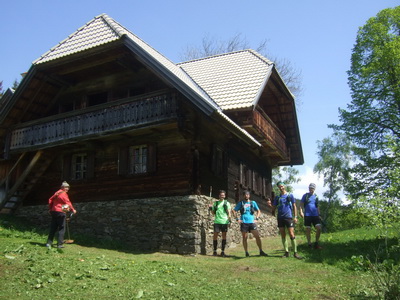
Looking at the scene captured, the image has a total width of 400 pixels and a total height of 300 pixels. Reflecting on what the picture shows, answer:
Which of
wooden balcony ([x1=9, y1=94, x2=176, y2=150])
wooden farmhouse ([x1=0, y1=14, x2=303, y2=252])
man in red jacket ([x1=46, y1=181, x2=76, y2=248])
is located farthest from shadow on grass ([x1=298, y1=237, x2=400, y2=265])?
man in red jacket ([x1=46, y1=181, x2=76, y2=248])

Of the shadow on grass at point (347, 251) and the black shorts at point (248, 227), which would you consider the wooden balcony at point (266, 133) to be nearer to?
the black shorts at point (248, 227)

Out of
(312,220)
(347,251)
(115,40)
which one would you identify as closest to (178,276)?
(312,220)

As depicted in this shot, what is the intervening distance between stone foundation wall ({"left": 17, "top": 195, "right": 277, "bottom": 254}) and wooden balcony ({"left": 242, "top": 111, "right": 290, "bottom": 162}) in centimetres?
322

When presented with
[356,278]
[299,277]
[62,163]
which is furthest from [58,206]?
[356,278]

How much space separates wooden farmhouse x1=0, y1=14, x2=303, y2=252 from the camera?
1325cm

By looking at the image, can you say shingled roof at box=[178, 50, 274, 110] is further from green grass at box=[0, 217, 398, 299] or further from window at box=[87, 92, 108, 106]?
green grass at box=[0, 217, 398, 299]

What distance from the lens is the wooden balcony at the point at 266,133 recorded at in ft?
48.4

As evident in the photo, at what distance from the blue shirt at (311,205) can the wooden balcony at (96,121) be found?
4740 millimetres

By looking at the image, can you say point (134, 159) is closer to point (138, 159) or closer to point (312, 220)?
point (138, 159)

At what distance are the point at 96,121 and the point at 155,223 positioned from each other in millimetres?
4186

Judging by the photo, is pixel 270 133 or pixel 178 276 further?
pixel 270 133

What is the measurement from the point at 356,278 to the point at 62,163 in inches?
479

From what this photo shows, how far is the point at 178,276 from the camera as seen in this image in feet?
28.7

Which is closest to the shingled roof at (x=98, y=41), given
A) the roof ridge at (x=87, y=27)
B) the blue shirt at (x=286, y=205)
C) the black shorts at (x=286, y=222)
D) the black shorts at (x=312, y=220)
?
the roof ridge at (x=87, y=27)
